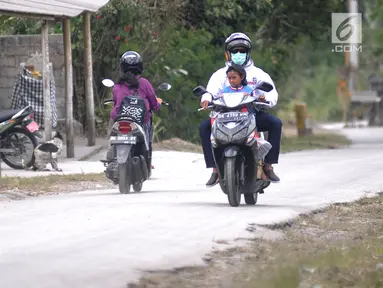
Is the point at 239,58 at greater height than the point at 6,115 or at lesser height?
greater

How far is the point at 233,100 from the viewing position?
494 inches

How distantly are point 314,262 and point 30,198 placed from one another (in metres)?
5.82

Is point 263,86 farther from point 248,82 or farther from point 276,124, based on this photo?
point 276,124

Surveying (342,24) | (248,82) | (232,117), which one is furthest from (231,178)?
(342,24)

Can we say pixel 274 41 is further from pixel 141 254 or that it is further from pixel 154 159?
pixel 141 254

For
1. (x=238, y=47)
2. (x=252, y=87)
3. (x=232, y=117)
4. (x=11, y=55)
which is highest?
(x=11, y=55)

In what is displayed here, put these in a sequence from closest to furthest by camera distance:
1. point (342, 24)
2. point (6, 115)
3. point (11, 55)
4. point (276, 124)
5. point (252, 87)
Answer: point (252, 87)
point (276, 124)
point (6, 115)
point (11, 55)
point (342, 24)

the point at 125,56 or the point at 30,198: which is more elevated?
the point at 125,56

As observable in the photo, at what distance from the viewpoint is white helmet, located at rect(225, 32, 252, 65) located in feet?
42.5

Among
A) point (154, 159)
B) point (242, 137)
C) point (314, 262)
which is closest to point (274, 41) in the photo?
point (154, 159)

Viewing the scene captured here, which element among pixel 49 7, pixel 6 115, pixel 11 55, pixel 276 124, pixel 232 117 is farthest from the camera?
pixel 11 55

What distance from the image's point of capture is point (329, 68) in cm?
6338

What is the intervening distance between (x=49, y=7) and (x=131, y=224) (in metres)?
9.20

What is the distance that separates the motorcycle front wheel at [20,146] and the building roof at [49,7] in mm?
1773
